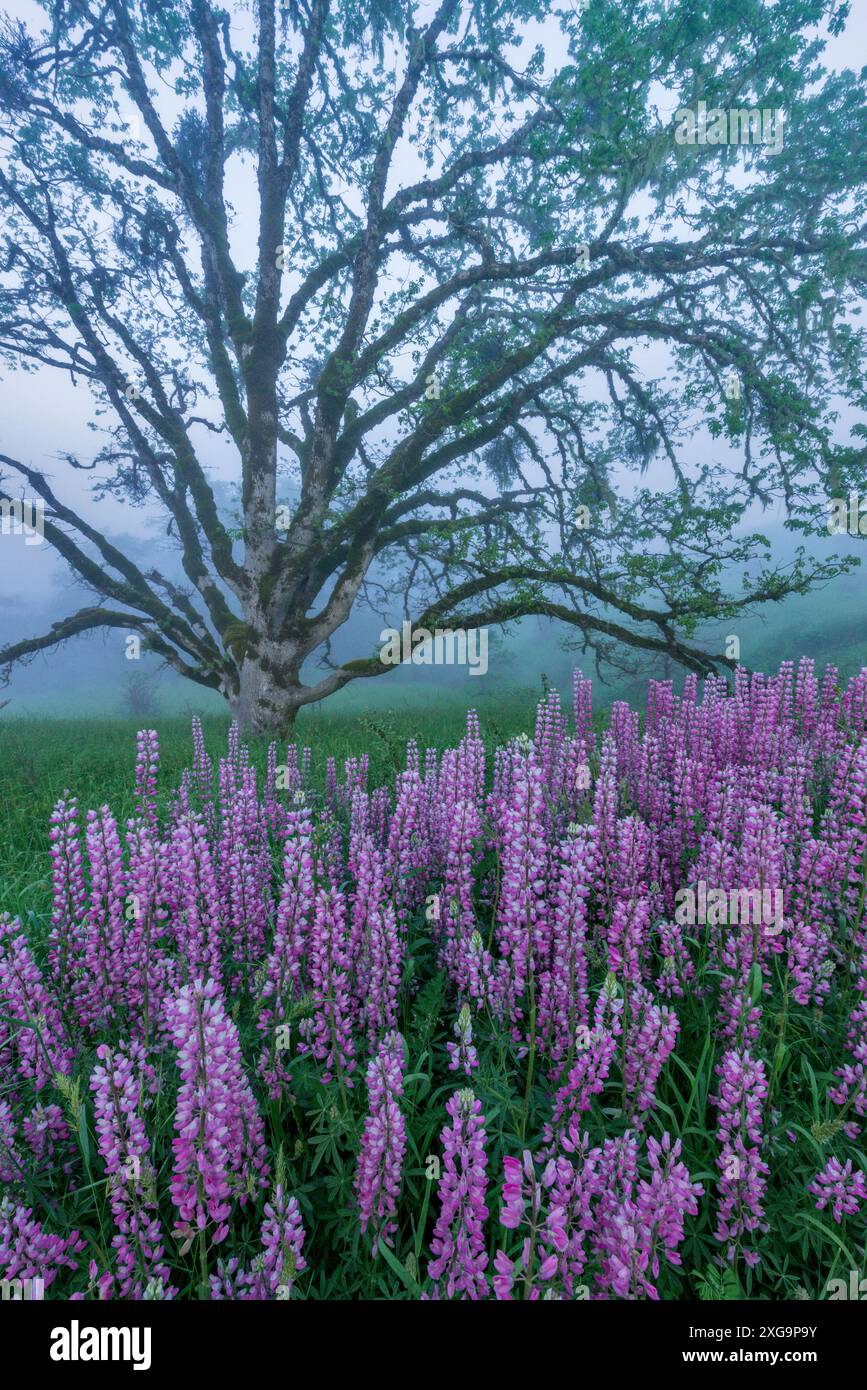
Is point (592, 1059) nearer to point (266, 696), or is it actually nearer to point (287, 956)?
point (287, 956)

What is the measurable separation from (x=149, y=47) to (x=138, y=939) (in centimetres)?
1875

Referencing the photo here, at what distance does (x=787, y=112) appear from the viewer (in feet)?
30.7

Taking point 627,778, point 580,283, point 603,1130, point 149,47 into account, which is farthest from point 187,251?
point 603,1130

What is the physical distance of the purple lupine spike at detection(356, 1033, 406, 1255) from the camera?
1817mm

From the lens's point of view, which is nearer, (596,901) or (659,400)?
(596,901)

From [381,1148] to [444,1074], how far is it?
3.60 feet

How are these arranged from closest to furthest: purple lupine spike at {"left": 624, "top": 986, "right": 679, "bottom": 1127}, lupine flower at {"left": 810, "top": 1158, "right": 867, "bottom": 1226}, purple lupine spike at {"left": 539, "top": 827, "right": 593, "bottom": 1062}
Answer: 1. lupine flower at {"left": 810, "top": 1158, "right": 867, "bottom": 1226}
2. purple lupine spike at {"left": 624, "top": 986, "right": 679, "bottom": 1127}
3. purple lupine spike at {"left": 539, "top": 827, "right": 593, "bottom": 1062}

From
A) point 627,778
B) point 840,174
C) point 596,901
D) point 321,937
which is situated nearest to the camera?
point 321,937

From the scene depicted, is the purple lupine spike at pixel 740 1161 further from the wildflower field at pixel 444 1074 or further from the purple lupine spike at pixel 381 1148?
the purple lupine spike at pixel 381 1148

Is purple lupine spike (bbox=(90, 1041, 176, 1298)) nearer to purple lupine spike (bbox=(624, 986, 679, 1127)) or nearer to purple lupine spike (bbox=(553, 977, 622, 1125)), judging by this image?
purple lupine spike (bbox=(553, 977, 622, 1125))

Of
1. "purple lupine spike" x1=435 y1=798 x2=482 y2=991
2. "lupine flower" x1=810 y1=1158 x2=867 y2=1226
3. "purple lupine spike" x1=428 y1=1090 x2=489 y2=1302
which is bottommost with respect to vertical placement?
"lupine flower" x1=810 y1=1158 x2=867 y2=1226

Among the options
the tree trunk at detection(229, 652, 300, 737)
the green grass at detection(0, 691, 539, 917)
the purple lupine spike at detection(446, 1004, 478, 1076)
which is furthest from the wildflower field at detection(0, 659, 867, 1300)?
the tree trunk at detection(229, 652, 300, 737)
